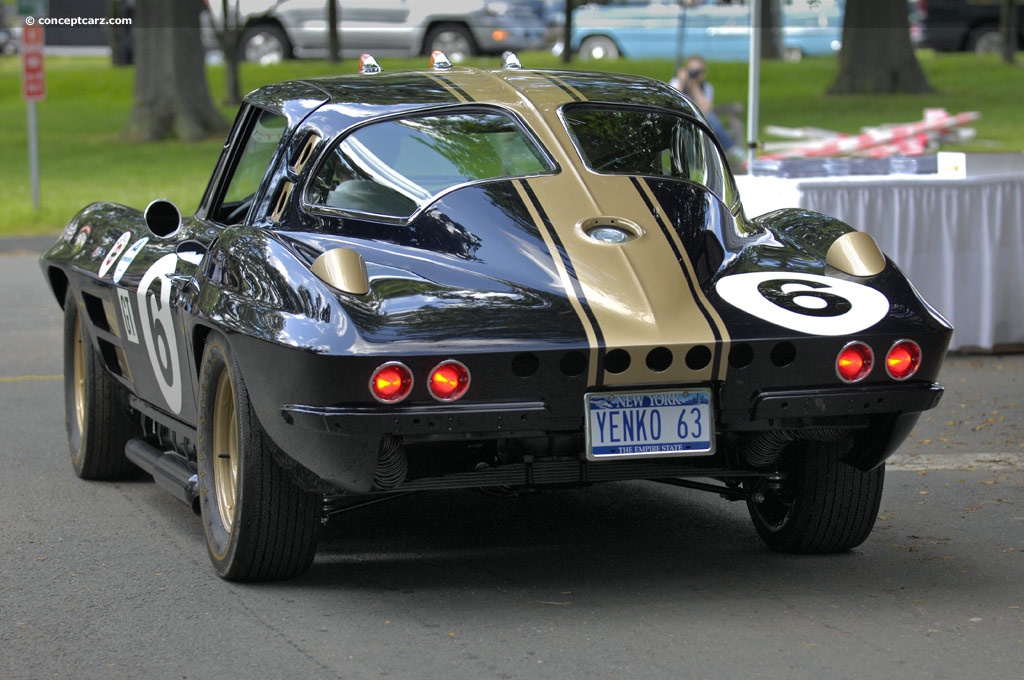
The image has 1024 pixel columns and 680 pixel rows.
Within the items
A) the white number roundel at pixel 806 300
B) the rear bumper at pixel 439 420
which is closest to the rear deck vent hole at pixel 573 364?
the rear bumper at pixel 439 420

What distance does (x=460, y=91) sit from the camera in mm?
5676

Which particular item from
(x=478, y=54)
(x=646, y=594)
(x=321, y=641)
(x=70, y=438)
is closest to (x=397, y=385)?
(x=321, y=641)

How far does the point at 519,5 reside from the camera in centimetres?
3872

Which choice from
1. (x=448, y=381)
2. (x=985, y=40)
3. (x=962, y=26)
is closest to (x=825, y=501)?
(x=448, y=381)

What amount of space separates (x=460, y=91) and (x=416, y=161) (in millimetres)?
492

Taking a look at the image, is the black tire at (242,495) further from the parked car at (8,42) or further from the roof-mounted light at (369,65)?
the parked car at (8,42)

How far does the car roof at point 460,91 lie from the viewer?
5590mm

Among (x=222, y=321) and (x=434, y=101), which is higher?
(x=434, y=101)

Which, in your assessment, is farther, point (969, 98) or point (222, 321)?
point (969, 98)

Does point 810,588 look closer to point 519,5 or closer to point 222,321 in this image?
point 222,321

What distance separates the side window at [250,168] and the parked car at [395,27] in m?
30.4

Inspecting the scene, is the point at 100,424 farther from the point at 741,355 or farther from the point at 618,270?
the point at 741,355

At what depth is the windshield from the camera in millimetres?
5484

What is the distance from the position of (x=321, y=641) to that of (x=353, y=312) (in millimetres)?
928
